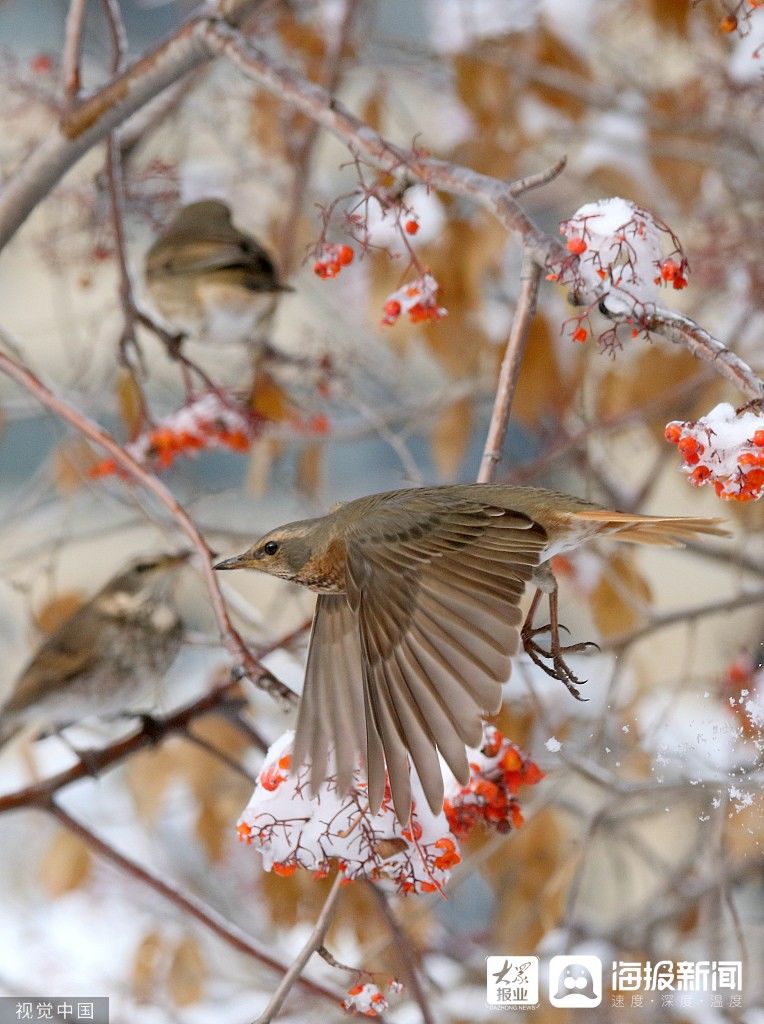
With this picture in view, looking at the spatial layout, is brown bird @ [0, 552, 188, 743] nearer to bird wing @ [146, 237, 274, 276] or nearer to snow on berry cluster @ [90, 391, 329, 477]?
snow on berry cluster @ [90, 391, 329, 477]

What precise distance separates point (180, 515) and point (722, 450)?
0.48 m

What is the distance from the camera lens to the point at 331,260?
1.17m

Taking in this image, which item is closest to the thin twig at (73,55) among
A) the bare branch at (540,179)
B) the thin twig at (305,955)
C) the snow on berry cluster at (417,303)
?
the snow on berry cluster at (417,303)

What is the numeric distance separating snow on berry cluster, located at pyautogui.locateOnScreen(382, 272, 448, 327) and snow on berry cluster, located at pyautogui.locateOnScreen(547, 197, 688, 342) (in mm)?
194

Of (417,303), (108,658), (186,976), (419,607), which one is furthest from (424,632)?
(186,976)

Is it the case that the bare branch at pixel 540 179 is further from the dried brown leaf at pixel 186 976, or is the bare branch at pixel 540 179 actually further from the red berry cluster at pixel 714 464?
the dried brown leaf at pixel 186 976

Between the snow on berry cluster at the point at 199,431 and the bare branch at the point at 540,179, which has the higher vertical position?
the snow on berry cluster at the point at 199,431

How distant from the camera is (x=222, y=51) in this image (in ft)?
4.09

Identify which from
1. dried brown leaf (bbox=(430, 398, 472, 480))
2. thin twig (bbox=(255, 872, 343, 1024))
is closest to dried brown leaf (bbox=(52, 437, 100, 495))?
dried brown leaf (bbox=(430, 398, 472, 480))

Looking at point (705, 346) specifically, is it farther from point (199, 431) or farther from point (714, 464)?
point (199, 431)

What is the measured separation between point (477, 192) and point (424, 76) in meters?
1.66

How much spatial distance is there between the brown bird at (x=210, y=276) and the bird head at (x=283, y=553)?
86 cm

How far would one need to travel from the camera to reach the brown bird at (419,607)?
845mm

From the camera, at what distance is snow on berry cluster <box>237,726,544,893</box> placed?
902mm
